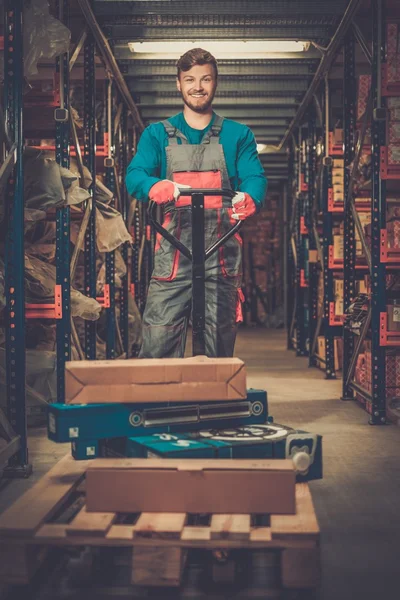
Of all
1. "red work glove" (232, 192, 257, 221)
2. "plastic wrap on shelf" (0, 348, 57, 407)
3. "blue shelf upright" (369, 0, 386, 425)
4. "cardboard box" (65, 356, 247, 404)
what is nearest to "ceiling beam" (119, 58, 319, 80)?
"blue shelf upright" (369, 0, 386, 425)

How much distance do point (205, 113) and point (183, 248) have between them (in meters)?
0.86

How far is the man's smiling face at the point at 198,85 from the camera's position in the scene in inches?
165

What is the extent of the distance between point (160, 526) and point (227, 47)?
6619 millimetres

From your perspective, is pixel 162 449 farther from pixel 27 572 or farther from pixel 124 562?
pixel 27 572

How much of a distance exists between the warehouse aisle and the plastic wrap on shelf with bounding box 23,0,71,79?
3.22 m

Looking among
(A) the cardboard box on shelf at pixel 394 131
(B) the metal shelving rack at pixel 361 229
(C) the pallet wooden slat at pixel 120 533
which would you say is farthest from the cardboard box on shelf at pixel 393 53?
(C) the pallet wooden slat at pixel 120 533

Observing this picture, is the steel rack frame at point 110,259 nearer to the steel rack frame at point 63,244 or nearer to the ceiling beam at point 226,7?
the ceiling beam at point 226,7

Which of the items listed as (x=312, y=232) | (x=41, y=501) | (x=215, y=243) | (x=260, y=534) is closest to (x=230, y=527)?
(x=260, y=534)

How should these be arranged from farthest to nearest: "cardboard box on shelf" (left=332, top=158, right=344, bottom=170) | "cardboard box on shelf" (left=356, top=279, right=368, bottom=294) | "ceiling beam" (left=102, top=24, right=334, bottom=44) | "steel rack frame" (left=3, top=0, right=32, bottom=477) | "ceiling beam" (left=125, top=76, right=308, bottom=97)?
1. "ceiling beam" (left=125, top=76, right=308, bottom=97)
2. "cardboard box on shelf" (left=332, top=158, right=344, bottom=170)
3. "cardboard box on shelf" (left=356, top=279, right=368, bottom=294)
4. "ceiling beam" (left=102, top=24, right=334, bottom=44)
5. "steel rack frame" (left=3, top=0, right=32, bottom=477)

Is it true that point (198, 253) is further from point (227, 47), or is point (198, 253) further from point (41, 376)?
point (227, 47)

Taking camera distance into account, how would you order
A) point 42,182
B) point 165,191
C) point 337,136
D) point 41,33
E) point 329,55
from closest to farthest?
point 165,191 < point 41,33 < point 42,182 < point 329,55 < point 337,136

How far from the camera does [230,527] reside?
110 inches

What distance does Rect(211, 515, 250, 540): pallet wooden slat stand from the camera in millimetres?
2742

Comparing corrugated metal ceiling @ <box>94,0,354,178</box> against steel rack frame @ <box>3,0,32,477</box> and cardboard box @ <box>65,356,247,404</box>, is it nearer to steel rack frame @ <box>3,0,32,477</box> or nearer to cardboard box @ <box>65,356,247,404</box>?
steel rack frame @ <box>3,0,32,477</box>
